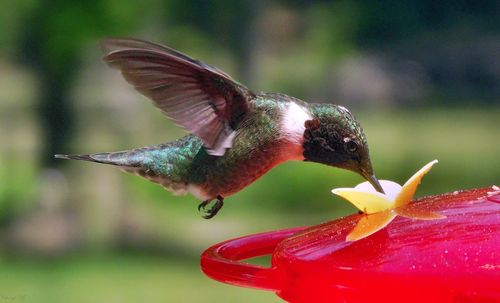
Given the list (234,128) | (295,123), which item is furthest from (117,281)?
(295,123)

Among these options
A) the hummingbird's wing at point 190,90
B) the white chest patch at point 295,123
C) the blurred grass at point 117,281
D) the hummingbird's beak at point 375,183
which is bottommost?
the blurred grass at point 117,281

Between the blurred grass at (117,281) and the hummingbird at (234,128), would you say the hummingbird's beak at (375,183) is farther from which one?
the blurred grass at (117,281)

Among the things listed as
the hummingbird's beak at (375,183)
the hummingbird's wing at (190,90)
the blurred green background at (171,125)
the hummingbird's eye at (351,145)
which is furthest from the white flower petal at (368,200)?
the blurred green background at (171,125)

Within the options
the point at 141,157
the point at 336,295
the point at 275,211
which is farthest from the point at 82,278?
the point at 336,295

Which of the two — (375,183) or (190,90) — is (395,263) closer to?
(375,183)

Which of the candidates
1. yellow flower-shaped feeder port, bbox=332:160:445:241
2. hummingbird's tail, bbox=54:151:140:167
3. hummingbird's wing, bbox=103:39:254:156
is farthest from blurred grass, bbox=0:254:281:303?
yellow flower-shaped feeder port, bbox=332:160:445:241

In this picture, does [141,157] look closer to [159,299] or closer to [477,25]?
[159,299]
